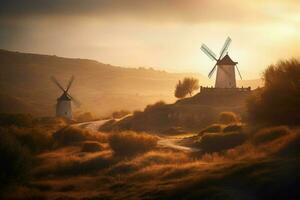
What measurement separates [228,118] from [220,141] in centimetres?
1689

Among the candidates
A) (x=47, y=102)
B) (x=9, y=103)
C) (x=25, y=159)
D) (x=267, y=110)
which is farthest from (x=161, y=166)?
(x=47, y=102)

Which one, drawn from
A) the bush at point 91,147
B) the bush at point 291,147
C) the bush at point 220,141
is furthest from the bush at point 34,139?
the bush at point 291,147

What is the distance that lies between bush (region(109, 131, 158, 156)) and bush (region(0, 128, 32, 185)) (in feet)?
33.9

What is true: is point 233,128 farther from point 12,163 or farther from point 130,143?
point 12,163

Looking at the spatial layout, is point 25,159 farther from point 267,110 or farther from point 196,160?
point 267,110

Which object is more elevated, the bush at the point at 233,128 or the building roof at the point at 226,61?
the building roof at the point at 226,61

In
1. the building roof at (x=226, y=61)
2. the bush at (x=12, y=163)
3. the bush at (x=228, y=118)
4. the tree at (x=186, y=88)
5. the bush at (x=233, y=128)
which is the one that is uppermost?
the building roof at (x=226, y=61)

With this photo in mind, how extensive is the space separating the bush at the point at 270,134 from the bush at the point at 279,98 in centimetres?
558

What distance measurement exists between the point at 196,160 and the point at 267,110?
48.6ft

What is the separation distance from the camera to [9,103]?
5605 inches

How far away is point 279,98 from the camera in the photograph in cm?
4891

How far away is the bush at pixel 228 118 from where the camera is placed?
6144 centimetres

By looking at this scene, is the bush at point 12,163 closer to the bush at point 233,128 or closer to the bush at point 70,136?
the bush at point 70,136

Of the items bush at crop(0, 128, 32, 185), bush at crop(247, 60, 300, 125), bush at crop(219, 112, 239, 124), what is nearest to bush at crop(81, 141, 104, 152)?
bush at crop(0, 128, 32, 185)
